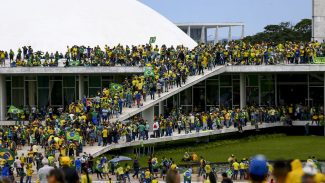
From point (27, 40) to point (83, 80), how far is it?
230 inches

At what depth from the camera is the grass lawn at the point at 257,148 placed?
35.4 m

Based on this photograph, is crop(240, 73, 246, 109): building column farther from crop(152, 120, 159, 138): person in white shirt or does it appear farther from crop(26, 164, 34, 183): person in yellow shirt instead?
crop(26, 164, 34, 183): person in yellow shirt

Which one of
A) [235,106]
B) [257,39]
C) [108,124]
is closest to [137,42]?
[235,106]

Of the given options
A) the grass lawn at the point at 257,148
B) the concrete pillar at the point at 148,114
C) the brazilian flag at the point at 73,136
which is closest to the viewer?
the brazilian flag at the point at 73,136

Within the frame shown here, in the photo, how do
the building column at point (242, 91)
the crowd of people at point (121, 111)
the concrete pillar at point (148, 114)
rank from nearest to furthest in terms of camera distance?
the crowd of people at point (121, 111) → the concrete pillar at point (148, 114) → the building column at point (242, 91)

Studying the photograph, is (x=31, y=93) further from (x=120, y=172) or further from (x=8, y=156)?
(x=120, y=172)

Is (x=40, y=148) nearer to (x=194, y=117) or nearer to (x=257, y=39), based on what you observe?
(x=194, y=117)

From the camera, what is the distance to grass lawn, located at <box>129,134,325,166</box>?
→ 35.4m

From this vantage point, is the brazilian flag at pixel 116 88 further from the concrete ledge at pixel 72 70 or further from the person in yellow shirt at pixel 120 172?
the person in yellow shirt at pixel 120 172

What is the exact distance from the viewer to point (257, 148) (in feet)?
127

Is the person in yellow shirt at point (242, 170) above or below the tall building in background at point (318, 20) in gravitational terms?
below

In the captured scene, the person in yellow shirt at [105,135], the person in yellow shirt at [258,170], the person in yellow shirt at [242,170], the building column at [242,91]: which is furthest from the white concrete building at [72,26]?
the person in yellow shirt at [258,170]

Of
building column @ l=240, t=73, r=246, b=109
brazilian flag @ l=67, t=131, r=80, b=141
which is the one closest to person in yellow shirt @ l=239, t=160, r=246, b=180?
brazilian flag @ l=67, t=131, r=80, b=141

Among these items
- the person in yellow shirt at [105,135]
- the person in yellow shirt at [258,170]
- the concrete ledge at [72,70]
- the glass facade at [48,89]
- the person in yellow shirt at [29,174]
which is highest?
the concrete ledge at [72,70]
